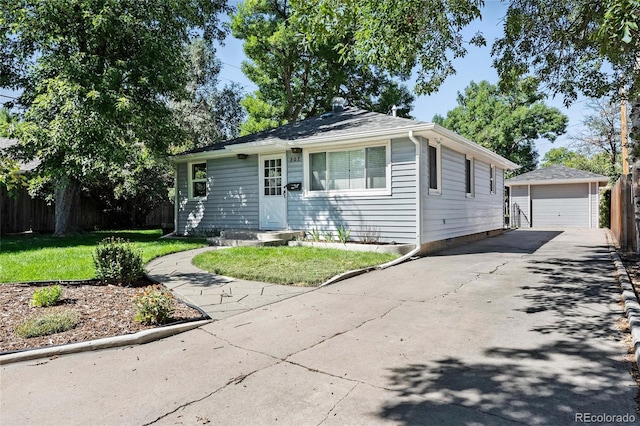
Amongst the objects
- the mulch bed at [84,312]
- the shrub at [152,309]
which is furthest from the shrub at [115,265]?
the shrub at [152,309]

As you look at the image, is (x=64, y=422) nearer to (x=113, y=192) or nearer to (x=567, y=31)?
(x=567, y=31)

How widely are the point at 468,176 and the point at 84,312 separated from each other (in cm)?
1201

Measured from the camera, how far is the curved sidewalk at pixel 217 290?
527cm

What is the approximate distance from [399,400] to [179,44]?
14.0m

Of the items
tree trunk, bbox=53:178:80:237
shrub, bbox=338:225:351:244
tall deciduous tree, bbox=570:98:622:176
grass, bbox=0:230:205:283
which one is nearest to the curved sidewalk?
grass, bbox=0:230:205:283

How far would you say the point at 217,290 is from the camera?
6.07m

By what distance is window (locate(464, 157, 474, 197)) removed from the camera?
42.9 ft

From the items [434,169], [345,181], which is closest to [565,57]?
[434,169]

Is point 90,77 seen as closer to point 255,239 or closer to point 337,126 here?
point 255,239

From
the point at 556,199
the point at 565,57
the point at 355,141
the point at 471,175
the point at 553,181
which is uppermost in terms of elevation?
the point at 565,57

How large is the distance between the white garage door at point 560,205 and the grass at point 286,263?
1757 centimetres

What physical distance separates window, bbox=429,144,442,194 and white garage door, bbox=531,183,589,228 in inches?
593

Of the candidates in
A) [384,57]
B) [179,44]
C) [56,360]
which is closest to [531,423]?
[56,360]

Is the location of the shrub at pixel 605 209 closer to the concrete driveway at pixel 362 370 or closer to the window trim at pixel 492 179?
the window trim at pixel 492 179
